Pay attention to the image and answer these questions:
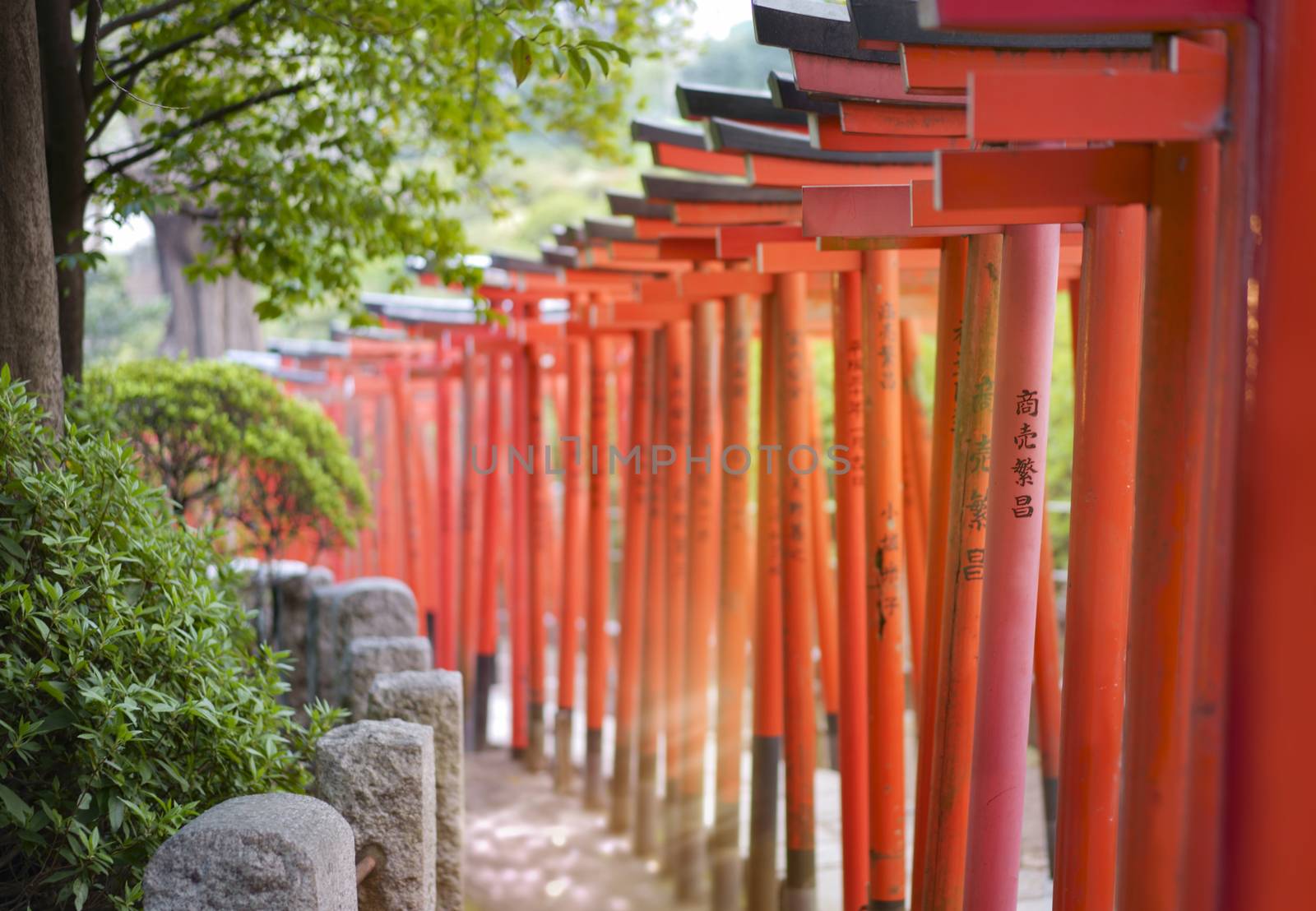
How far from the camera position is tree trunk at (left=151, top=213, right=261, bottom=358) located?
12.3m

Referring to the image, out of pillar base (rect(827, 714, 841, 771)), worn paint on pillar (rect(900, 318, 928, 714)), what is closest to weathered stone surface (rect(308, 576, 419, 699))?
worn paint on pillar (rect(900, 318, 928, 714))

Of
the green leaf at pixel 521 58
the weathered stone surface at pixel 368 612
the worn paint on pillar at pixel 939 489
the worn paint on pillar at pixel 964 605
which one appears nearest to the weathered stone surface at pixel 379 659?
the weathered stone surface at pixel 368 612

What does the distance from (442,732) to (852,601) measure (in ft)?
5.35

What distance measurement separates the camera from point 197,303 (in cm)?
1249

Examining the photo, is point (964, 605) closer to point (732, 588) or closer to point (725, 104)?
point (725, 104)

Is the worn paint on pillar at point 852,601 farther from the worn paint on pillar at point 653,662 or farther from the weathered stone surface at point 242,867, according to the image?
the worn paint on pillar at point 653,662

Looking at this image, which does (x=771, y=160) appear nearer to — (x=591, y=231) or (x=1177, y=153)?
(x=1177, y=153)

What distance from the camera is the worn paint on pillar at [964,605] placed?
3178mm

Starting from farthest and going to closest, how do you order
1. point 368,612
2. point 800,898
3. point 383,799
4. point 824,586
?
point 824,586
point 800,898
point 368,612
point 383,799

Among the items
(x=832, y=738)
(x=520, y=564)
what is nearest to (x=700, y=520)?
(x=832, y=738)

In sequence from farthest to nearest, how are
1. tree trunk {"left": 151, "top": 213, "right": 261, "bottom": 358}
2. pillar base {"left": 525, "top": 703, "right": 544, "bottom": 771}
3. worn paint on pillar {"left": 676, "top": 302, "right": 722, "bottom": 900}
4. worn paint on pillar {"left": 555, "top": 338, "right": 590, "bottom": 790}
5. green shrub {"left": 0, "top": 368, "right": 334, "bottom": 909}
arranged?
1. tree trunk {"left": 151, "top": 213, "right": 261, "bottom": 358}
2. pillar base {"left": 525, "top": 703, "right": 544, "bottom": 771}
3. worn paint on pillar {"left": 555, "top": 338, "right": 590, "bottom": 790}
4. worn paint on pillar {"left": 676, "top": 302, "right": 722, "bottom": 900}
5. green shrub {"left": 0, "top": 368, "right": 334, "bottom": 909}

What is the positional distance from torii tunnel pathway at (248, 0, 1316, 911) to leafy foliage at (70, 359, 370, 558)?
6.28 ft

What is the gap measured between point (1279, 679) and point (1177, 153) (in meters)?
0.87

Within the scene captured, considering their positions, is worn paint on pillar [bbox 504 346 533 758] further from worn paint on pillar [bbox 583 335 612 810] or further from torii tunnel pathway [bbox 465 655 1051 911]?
worn paint on pillar [bbox 583 335 612 810]
